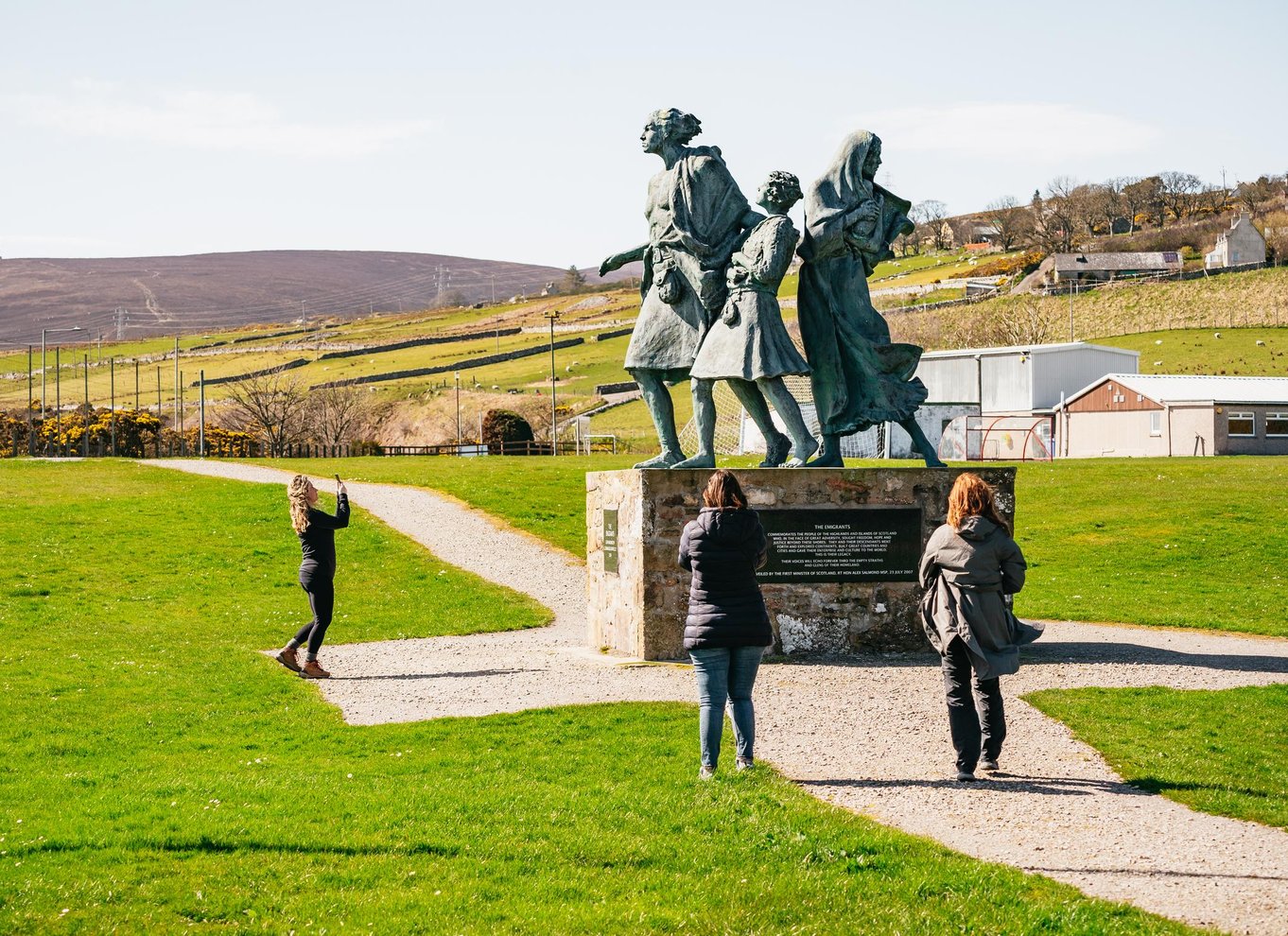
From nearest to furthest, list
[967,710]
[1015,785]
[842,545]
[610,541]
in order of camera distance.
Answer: [1015,785] < [967,710] < [842,545] < [610,541]

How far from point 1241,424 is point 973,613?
167 feet

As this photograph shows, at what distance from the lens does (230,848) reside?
694 cm

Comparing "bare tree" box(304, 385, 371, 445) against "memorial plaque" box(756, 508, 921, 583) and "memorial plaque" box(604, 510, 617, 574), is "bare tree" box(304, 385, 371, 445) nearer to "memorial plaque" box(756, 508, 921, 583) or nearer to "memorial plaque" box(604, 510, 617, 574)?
"memorial plaque" box(604, 510, 617, 574)

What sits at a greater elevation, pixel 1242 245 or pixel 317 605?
pixel 1242 245

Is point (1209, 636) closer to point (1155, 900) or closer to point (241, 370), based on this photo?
point (1155, 900)

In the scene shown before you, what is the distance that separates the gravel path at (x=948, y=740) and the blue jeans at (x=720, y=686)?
593 mm

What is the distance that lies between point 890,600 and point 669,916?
26.5 feet

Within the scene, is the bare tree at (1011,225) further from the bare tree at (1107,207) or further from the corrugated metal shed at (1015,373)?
the corrugated metal shed at (1015,373)

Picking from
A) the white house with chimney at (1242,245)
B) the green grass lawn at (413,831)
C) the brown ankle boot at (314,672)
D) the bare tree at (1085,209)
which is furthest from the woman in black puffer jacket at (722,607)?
the bare tree at (1085,209)

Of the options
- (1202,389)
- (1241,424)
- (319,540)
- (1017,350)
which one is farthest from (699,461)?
(1017,350)

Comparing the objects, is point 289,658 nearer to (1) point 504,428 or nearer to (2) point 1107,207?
(1) point 504,428

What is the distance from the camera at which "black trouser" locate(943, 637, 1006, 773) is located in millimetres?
8680

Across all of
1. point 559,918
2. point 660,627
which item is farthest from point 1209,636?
point 559,918

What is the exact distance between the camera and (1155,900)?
630 cm
